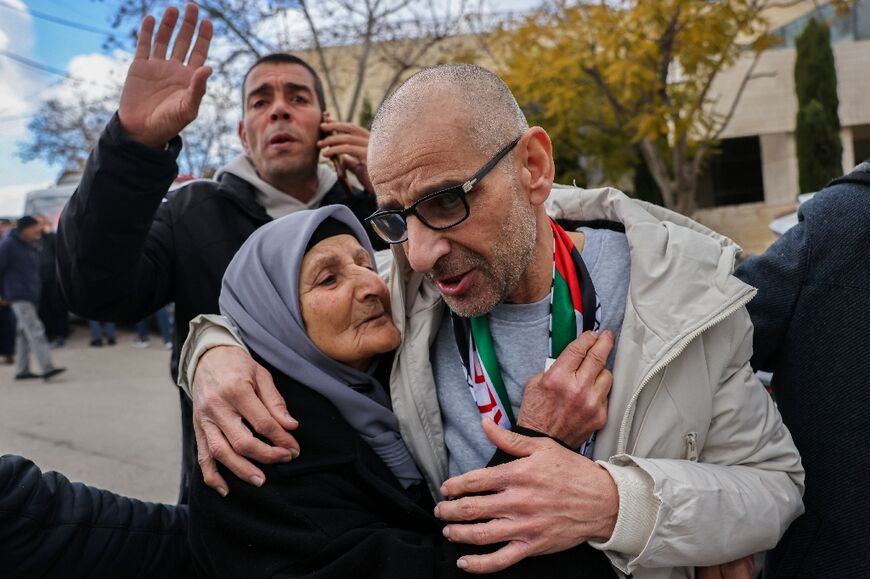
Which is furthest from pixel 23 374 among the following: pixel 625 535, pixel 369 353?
pixel 625 535

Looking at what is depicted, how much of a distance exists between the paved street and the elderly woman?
4059 millimetres

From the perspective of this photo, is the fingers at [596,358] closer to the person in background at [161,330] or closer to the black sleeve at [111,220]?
the black sleeve at [111,220]

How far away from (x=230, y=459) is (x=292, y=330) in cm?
39

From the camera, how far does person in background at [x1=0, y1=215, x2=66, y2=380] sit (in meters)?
10.0

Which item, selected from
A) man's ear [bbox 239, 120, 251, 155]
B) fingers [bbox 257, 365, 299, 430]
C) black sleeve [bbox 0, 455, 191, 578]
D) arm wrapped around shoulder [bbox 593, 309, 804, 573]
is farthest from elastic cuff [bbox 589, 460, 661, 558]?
man's ear [bbox 239, 120, 251, 155]

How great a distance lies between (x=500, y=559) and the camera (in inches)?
59.4

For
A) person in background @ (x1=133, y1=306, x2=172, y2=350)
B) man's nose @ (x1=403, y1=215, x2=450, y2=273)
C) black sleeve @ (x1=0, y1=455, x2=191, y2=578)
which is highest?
man's nose @ (x1=403, y1=215, x2=450, y2=273)

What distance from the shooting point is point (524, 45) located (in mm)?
12680

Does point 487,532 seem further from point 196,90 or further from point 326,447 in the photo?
point 196,90

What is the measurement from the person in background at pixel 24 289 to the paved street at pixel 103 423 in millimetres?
370

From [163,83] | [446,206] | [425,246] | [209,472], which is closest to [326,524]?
[209,472]

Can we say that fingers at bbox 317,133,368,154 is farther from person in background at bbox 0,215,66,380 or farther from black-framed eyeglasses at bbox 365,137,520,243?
person in background at bbox 0,215,66,380

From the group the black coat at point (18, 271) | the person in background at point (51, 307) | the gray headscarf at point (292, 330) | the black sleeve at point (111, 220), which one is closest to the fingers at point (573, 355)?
the gray headscarf at point (292, 330)

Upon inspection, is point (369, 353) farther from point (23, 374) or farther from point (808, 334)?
point (23, 374)
